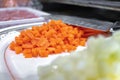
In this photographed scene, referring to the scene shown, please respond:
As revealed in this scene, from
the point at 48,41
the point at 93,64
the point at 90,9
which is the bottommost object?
the point at 90,9

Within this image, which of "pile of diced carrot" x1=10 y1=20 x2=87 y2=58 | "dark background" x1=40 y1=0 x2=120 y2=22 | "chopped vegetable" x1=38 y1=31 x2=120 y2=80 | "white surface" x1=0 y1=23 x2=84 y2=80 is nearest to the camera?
"chopped vegetable" x1=38 y1=31 x2=120 y2=80

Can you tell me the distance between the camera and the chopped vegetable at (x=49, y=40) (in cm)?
70

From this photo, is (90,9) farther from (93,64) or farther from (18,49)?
(93,64)

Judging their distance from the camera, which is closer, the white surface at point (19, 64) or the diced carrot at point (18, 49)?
→ the white surface at point (19, 64)

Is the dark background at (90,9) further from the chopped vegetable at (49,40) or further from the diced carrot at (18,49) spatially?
the diced carrot at (18,49)

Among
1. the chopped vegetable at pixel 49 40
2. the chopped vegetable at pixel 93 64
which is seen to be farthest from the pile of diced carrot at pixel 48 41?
the chopped vegetable at pixel 93 64

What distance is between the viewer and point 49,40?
75 cm

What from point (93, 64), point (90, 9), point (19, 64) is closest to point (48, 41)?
point (19, 64)

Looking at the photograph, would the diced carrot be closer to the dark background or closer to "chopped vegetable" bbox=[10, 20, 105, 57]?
"chopped vegetable" bbox=[10, 20, 105, 57]

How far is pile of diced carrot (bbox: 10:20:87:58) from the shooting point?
70 cm

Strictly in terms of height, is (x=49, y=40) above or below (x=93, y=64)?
below

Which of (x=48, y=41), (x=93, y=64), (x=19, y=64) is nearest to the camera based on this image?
(x=93, y=64)

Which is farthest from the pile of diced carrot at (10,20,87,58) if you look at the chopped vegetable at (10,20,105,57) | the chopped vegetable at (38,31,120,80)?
the chopped vegetable at (38,31,120,80)

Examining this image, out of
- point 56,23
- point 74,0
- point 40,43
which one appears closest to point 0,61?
point 40,43
